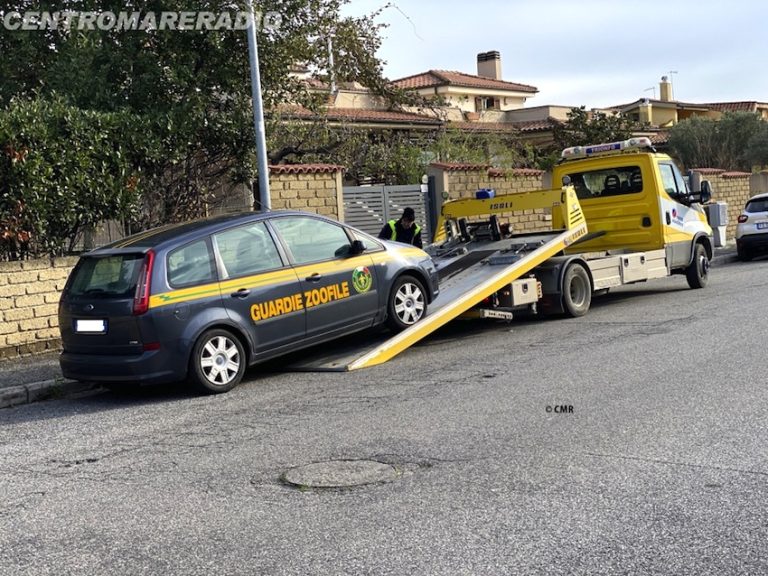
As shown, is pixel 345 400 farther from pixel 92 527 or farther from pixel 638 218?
pixel 638 218

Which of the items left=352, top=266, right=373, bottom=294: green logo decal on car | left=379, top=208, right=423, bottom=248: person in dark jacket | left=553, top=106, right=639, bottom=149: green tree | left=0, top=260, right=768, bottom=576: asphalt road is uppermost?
A: left=553, top=106, right=639, bottom=149: green tree

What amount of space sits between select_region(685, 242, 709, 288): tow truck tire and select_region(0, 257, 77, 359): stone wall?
9454mm

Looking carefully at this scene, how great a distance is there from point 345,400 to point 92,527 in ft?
10.2

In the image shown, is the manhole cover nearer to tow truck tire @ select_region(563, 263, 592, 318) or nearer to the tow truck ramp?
the tow truck ramp

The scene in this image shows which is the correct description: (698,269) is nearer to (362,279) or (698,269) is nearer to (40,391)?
(362,279)

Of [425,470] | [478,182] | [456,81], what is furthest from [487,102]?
[425,470]

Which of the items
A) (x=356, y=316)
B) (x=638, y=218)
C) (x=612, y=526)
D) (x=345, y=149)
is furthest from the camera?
(x=345, y=149)

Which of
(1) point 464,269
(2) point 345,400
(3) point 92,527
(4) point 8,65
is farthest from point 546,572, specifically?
(4) point 8,65

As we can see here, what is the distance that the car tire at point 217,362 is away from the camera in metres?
8.38

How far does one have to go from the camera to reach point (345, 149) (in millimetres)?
19625

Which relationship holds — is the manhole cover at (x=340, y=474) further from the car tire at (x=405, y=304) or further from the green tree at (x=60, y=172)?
the green tree at (x=60, y=172)

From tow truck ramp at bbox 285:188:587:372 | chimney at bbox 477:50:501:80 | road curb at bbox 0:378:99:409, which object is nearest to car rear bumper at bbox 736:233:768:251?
tow truck ramp at bbox 285:188:587:372

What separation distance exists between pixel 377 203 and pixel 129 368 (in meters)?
10.0

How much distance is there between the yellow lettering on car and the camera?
29.0 feet
